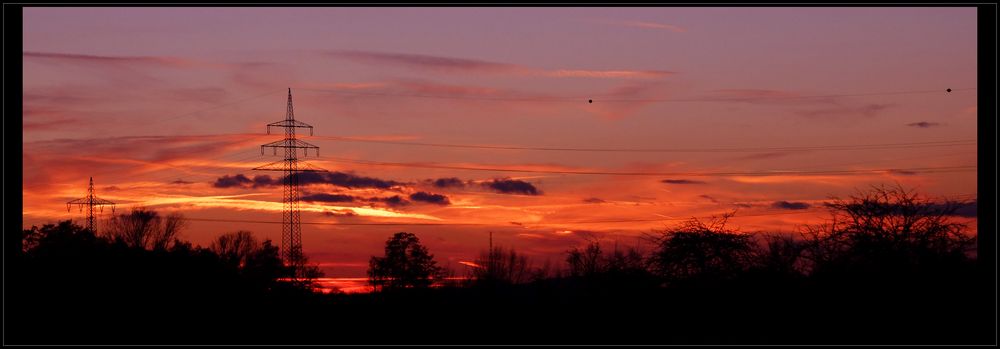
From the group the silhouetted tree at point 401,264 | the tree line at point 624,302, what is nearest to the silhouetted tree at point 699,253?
the tree line at point 624,302

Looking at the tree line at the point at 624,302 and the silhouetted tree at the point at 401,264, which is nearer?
the tree line at the point at 624,302

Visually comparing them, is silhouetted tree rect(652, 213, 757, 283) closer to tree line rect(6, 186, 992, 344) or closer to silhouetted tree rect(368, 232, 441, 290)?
tree line rect(6, 186, 992, 344)

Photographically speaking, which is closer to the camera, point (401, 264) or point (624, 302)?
point (624, 302)

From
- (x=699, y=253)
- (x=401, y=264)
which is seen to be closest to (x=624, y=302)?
(x=699, y=253)

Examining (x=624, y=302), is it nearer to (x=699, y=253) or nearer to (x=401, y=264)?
(x=699, y=253)

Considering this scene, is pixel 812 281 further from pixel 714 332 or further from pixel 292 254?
pixel 292 254

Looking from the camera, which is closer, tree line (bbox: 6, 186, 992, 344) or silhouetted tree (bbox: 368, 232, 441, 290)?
tree line (bbox: 6, 186, 992, 344)

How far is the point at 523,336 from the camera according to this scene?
58844mm

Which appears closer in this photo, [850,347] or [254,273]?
[850,347]

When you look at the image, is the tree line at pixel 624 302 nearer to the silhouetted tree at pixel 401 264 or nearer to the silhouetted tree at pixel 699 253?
the silhouetted tree at pixel 699 253

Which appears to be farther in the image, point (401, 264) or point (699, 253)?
point (401, 264)

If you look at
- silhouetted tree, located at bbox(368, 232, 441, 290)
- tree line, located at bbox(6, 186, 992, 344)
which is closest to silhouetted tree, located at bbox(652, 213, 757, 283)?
tree line, located at bbox(6, 186, 992, 344)
